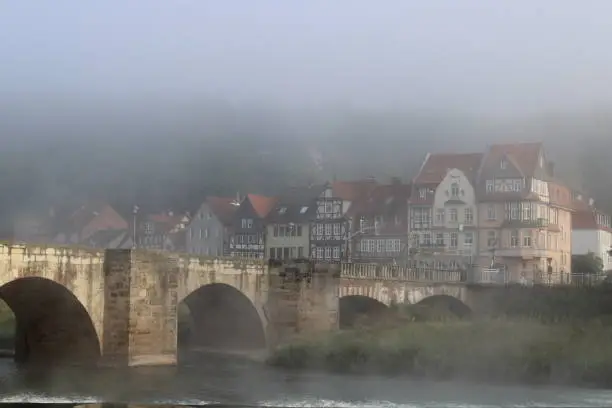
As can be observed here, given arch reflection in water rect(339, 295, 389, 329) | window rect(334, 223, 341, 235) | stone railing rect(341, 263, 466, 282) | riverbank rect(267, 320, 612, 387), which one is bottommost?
riverbank rect(267, 320, 612, 387)

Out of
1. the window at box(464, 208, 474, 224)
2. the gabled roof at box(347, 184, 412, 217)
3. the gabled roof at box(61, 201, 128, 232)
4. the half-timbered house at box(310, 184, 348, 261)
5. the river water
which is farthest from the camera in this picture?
the gabled roof at box(61, 201, 128, 232)

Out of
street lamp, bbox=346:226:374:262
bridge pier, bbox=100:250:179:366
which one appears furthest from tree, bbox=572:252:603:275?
bridge pier, bbox=100:250:179:366

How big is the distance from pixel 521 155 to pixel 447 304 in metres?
12.0

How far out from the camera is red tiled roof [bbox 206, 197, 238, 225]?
89.4m

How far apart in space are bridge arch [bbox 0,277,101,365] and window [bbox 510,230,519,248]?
36.4 metres

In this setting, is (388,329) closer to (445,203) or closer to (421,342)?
(421,342)

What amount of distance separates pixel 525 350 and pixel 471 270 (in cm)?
2560

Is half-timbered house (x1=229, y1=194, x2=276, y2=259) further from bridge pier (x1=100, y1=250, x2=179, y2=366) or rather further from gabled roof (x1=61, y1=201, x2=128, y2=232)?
bridge pier (x1=100, y1=250, x2=179, y2=366)

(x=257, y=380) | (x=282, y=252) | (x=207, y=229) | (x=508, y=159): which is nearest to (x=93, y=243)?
(x=207, y=229)

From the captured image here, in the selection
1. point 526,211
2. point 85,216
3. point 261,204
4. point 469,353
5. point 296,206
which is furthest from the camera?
point 85,216

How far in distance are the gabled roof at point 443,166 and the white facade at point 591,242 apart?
10.2m

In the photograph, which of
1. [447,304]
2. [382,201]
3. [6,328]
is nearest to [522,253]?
[447,304]

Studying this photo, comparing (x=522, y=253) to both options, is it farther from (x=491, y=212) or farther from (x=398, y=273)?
(x=398, y=273)

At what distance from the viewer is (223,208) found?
91.0 metres
